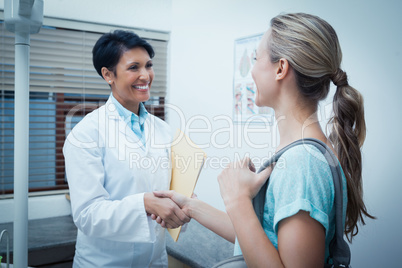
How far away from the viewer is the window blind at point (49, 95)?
7.18 ft

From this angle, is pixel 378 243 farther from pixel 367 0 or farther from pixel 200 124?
pixel 200 124

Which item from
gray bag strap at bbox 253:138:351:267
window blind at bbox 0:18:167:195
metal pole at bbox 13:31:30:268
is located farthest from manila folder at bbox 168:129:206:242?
window blind at bbox 0:18:167:195

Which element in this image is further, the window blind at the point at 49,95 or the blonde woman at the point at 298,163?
the window blind at the point at 49,95

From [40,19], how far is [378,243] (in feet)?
4.59

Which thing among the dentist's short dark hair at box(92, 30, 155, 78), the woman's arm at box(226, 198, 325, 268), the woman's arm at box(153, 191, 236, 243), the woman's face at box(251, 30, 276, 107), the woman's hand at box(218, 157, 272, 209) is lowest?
the woman's arm at box(153, 191, 236, 243)

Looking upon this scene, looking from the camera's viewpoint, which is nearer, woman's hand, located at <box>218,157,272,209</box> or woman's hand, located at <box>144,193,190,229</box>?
woman's hand, located at <box>218,157,272,209</box>

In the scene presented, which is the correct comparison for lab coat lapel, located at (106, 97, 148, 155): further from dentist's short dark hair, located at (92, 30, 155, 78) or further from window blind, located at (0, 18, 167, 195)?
window blind, located at (0, 18, 167, 195)

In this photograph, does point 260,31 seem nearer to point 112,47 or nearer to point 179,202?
point 112,47

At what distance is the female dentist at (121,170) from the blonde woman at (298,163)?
1.52ft

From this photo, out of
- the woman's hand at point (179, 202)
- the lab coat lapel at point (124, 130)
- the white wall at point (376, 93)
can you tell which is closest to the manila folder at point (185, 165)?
the woman's hand at point (179, 202)

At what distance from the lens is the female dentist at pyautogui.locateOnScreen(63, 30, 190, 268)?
1.06 m

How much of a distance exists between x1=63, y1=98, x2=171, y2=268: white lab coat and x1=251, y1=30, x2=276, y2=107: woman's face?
54 centimetres

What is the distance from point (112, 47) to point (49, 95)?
126 cm

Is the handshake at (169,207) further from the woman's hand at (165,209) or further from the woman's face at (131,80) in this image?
the woman's face at (131,80)
